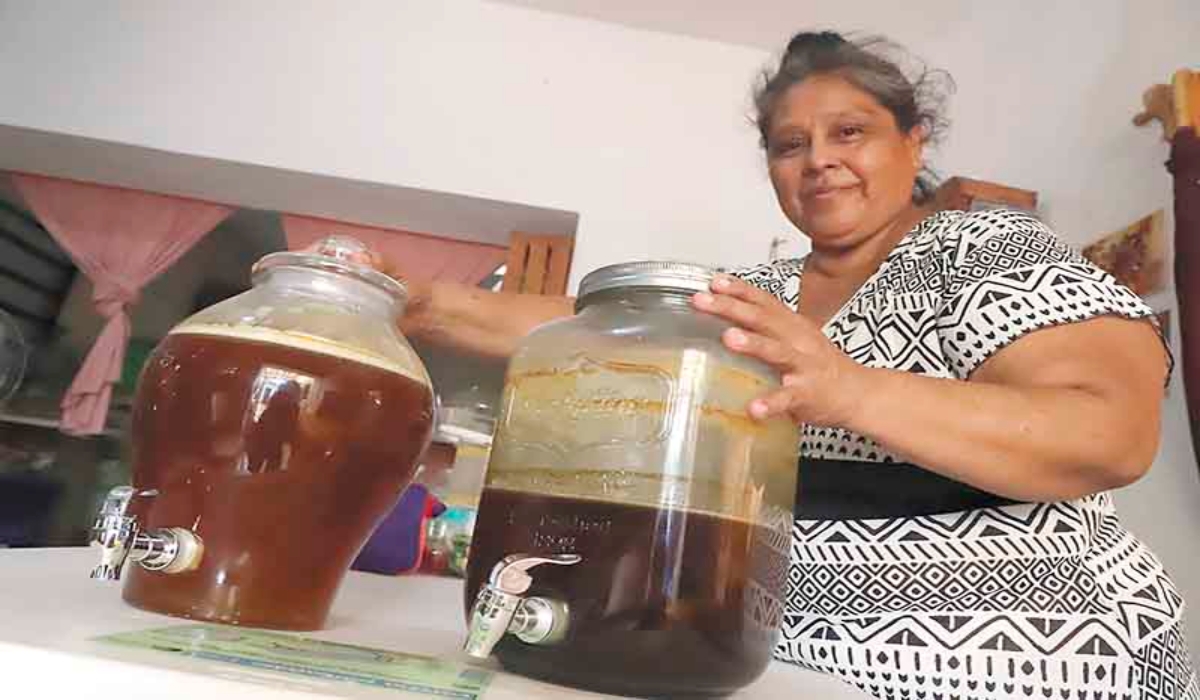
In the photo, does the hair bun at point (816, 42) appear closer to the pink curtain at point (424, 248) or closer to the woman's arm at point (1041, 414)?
the woman's arm at point (1041, 414)

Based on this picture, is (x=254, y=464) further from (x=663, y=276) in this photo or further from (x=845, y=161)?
(x=845, y=161)

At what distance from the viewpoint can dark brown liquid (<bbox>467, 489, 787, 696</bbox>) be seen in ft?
1.18

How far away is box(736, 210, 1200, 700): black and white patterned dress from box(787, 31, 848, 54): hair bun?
11.7 inches

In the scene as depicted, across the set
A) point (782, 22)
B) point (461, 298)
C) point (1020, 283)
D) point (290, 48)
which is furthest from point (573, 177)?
point (1020, 283)

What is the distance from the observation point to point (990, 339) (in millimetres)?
607

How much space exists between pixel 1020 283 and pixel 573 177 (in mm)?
1686

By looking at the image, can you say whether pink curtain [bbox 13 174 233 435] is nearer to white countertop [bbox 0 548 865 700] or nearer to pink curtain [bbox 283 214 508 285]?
pink curtain [bbox 283 214 508 285]

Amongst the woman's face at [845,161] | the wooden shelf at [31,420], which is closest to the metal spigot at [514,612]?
the woman's face at [845,161]

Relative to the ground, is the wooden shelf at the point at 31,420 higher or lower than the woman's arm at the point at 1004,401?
higher

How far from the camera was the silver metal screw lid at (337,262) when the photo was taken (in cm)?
46

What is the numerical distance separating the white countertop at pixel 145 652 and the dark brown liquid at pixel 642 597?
0.06ft

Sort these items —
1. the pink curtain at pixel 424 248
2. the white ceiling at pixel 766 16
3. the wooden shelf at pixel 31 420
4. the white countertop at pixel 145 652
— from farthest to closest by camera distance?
the wooden shelf at pixel 31 420 < the pink curtain at pixel 424 248 < the white ceiling at pixel 766 16 < the white countertop at pixel 145 652

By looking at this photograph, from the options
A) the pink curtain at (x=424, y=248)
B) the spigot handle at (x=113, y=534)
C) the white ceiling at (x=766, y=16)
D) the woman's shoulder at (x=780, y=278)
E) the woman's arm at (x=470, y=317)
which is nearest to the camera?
the spigot handle at (x=113, y=534)

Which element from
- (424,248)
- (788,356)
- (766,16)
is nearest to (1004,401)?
(788,356)
